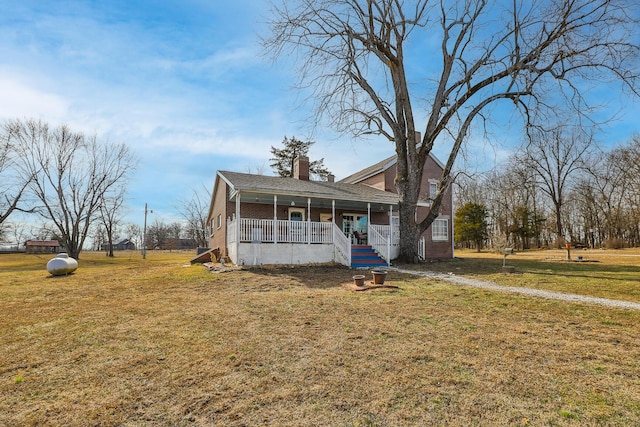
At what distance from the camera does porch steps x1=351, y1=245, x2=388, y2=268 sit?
48.7 ft

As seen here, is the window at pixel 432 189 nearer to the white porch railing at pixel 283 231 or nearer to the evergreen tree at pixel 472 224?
the white porch railing at pixel 283 231

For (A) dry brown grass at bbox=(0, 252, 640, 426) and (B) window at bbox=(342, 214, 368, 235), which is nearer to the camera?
(A) dry brown grass at bbox=(0, 252, 640, 426)

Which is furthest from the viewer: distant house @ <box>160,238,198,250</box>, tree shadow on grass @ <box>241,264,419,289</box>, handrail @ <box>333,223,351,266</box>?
distant house @ <box>160,238,198,250</box>

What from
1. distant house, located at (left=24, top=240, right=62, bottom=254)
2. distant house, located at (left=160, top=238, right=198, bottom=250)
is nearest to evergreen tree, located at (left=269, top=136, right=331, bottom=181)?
distant house, located at (left=160, top=238, right=198, bottom=250)

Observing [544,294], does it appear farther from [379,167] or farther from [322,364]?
[379,167]

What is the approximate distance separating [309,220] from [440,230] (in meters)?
11.4

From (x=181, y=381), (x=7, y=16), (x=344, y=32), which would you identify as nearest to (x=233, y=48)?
(x=7, y=16)

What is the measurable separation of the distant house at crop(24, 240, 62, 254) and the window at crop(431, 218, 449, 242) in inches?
2583

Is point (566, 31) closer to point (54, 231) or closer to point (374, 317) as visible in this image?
point (374, 317)

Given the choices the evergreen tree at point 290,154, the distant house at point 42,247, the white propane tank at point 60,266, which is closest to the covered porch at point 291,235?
the white propane tank at point 60,266

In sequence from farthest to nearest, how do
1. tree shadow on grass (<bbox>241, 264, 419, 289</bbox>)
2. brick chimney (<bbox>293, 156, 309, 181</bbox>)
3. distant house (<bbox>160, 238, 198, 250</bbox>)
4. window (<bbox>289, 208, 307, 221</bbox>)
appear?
distant house (<bbox>160, 238, 198, 250</bbox>), brick chimney (<bbox>293, 156, 309, 181</bbox>), window (<bbox>289, 208, 307, 221</bbox>), tree shadow on grass (<bbox>241, 264, 419, 289</bbox>)

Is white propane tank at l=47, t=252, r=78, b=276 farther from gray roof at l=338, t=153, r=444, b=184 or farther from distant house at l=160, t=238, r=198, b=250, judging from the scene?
distant house at l=160, t=238, r=198, b=250

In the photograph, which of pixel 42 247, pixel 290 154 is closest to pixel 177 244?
pixel 42 247

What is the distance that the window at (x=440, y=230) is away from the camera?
2155cm
